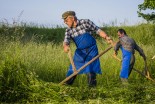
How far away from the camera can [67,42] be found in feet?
28.1

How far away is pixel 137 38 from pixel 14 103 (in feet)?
47.2

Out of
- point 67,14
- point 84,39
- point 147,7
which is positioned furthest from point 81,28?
point 147,7

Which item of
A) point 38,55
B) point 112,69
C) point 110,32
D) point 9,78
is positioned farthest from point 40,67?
point 110,32

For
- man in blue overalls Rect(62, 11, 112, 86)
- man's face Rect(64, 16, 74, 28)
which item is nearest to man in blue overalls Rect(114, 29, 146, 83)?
man in blue overalls Rect(62, 11, 112, 86)

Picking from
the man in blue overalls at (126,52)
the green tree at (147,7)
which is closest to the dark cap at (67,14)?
the man in blue overalls at (126,52)

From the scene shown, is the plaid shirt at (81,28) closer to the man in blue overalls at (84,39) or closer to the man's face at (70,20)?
the man in blue overalls at (84,39)

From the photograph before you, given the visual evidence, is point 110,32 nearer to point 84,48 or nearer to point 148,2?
point 148,2

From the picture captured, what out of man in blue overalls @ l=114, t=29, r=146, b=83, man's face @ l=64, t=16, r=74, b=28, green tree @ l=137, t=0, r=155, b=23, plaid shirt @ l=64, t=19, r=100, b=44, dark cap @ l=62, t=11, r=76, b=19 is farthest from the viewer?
green tree @ l=137, t=0, r=155, b=23

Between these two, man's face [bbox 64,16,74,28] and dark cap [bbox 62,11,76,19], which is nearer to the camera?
Answer: dark cap [bbox 62,11,76,19]

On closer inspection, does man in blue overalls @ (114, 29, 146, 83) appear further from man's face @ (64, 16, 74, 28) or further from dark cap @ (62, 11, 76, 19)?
dark cap @ (62, 11, 76, 19)

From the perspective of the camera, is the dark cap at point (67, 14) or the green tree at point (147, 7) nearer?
the dark cap at point (67, 14)

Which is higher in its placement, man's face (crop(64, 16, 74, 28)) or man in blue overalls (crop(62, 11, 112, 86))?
man's face (crop(64, 16, 74, 28))

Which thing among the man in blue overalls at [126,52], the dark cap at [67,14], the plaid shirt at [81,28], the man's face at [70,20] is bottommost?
the man in blue overalls at [126,52]

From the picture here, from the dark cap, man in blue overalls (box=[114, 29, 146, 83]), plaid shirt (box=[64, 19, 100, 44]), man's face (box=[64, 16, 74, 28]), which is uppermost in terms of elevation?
the dark cap
